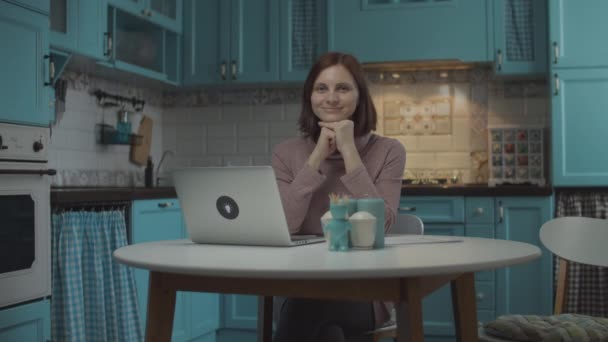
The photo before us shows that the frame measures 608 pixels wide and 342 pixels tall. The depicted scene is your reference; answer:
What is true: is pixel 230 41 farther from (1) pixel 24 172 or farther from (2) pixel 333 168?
(2) pixel 333 168

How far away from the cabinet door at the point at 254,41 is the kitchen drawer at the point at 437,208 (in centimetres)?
115

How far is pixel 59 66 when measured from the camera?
3.45 meters

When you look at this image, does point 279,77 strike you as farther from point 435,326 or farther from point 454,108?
point 435,326

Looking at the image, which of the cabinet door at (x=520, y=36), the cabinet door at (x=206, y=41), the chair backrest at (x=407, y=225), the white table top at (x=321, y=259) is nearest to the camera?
the white table top at (x=321, y=259)

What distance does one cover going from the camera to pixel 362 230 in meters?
1.65

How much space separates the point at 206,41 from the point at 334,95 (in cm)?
241

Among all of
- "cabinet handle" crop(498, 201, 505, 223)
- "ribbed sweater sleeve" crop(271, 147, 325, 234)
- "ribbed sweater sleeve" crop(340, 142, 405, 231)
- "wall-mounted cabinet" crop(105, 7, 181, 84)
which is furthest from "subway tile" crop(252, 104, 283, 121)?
"ribbed sweater sleeve" crop(271, 147, 325, 234)

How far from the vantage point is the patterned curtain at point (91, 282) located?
291 centimetres

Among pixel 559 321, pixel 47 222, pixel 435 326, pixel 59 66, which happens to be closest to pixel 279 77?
pixel 59 66

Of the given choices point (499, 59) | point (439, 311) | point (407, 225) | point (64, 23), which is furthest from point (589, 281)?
point (64, 23)

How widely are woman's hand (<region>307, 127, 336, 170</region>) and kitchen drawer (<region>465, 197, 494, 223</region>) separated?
189 centimetres

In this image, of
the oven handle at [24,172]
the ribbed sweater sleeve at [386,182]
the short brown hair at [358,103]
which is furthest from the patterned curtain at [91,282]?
the ribbed sweater sleeve at [386,182]

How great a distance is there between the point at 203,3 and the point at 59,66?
4.44 feet

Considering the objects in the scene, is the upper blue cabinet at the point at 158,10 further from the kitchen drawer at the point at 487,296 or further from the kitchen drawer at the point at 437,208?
the kitchen drawer at the point at 487,296
